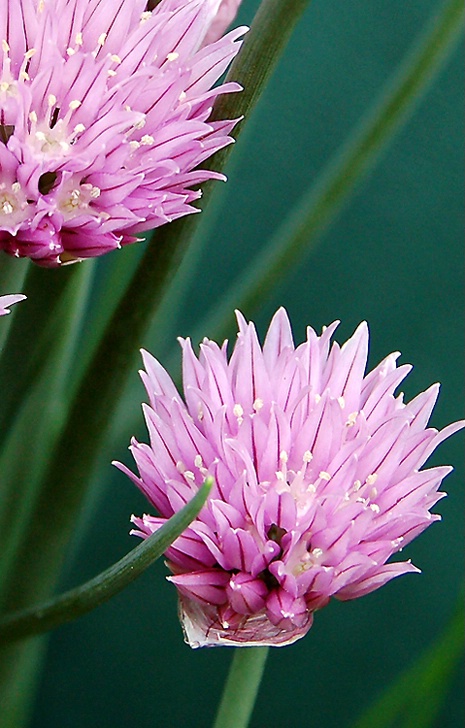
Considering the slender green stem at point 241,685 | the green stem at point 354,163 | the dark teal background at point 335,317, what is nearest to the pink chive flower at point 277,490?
the slender green stem at point 241,685

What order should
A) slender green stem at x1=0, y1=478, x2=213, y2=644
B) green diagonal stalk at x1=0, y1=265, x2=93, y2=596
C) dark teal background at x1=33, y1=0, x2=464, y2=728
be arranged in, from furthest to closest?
dark teal background at x1=33, y1=0, x2=464, y2=728, green diagonal stalk at x1=0, y1=265, x2=93, y2=596, slender green stem at x1=0, y1=478, x2=213, y2=644

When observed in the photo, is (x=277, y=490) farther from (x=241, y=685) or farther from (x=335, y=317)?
(x=335, y=317)

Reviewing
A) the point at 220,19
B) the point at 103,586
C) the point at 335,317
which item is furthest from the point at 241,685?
the point at 335,317

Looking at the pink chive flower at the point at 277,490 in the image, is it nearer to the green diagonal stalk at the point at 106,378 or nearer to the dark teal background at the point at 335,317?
the green diagonal stalk at the point at 106,378

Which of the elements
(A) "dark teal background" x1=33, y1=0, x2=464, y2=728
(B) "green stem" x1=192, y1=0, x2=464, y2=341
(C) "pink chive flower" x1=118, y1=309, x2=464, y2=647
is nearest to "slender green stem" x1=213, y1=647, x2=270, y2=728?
(C) "pink chive flower" x1=118, y1=309, x2=464, y2=647

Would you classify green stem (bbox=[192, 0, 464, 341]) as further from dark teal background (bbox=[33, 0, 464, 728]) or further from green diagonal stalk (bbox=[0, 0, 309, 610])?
dark teal background (bbox=[33, 0, 464, 728])

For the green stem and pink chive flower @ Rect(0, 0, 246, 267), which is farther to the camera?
the green stem
